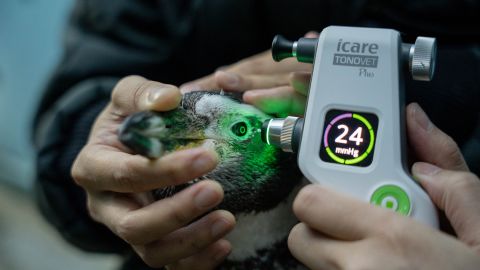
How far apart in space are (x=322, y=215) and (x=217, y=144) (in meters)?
0.12

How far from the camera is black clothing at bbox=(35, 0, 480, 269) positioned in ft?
1.77

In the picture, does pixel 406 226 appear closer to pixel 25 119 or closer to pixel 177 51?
pixel 177 51

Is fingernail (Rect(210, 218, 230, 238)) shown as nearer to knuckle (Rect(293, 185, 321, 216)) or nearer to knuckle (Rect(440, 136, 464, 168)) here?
knuckle (Rect(293, 185, 321, 216))

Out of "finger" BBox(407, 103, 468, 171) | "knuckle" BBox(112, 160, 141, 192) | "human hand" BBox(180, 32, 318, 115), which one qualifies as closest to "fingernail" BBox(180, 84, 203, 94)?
"human hand" BBox(180, 32, 318, 115)

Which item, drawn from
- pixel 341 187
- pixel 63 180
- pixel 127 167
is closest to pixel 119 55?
pixel 63 180

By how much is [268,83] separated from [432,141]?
20 cm

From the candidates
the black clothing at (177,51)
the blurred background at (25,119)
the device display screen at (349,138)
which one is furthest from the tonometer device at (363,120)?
the blurred background at (25,119)

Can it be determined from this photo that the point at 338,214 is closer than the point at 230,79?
Yes

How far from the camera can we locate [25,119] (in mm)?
1459

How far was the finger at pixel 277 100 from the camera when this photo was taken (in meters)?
0.49

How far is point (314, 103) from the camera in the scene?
42 centimetres

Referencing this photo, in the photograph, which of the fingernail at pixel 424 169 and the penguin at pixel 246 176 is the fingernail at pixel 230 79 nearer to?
the penguin at pixel 246 176

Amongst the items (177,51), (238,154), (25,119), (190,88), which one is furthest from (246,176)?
(25,119)

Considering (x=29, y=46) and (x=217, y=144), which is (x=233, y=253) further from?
(x=29, y=46)
